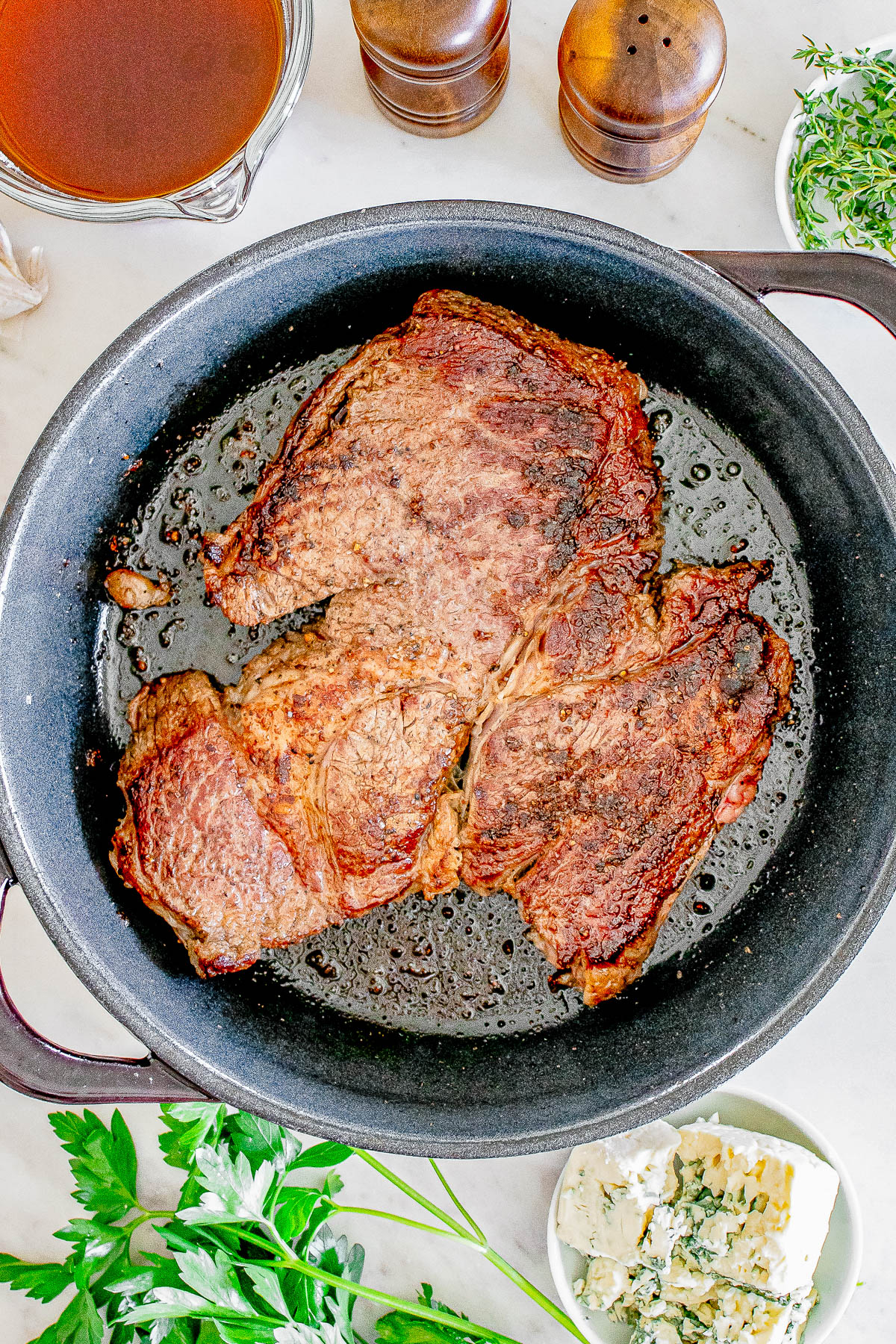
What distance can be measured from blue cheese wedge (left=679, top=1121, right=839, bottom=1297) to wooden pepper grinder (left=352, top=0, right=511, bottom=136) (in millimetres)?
2071

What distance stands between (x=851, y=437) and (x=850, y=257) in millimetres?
300

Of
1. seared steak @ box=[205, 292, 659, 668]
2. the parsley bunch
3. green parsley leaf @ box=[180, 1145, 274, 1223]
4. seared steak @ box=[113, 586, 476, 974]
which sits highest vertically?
seared steak @ box=[205, 292, 659, 668]

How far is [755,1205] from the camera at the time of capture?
1975mm

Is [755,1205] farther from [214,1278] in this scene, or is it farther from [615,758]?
[214,1278]

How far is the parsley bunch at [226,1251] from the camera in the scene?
189 cm

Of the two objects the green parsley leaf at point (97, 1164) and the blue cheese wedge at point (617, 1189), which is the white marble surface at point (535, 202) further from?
the green parsley leaf at point (97, 1164)

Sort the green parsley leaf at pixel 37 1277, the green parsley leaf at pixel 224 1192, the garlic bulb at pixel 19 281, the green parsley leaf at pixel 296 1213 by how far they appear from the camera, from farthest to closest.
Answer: the green parsley leaf at pixel 37 1277
the garlic bulb at pixel 19 281
the green parsley leaf at pixel 296 1213
the green parsley leaf at pixel 224 1192

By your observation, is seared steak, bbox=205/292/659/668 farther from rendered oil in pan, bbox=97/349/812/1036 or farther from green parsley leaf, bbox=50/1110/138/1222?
green parsley leaf, bbox=50/1110/138/1222

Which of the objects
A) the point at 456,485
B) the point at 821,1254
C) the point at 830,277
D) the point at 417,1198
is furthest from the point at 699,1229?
the point at 830,277

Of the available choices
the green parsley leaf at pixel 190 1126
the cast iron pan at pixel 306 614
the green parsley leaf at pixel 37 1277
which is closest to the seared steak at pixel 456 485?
the cast iron pan at pixel 306 614

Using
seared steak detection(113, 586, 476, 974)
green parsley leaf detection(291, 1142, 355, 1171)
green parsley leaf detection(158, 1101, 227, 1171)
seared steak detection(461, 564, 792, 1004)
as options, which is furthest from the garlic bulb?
green parsley leaf detection(291, 1142, 355, 1171)

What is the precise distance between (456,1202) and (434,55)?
7.10 ft

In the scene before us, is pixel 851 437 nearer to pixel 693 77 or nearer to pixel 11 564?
pixel 693 77

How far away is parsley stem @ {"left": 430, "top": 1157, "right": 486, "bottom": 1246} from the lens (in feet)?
6.74
